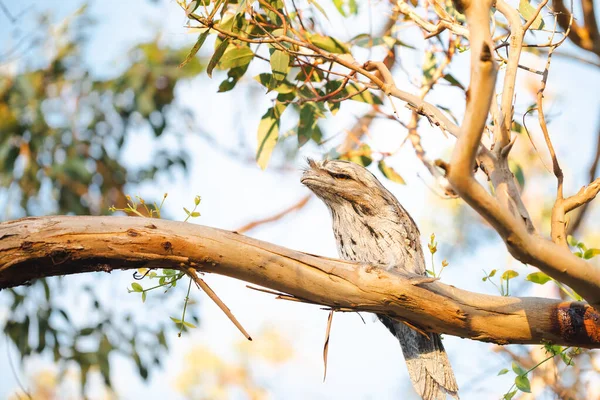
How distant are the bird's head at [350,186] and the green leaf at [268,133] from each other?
0.76 ft

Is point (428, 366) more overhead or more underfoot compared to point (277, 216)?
more underfoot

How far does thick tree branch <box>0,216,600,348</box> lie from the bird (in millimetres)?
817

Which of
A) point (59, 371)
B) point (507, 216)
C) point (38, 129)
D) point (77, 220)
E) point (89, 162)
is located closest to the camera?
point (507, 216)

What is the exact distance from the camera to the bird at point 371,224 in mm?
Answer: 3074

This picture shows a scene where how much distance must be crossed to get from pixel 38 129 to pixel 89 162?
1.87 ft

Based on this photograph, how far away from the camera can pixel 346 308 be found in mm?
2158

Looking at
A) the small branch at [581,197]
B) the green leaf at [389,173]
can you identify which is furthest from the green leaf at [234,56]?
the small branch at [581,197]

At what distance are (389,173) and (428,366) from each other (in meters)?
1.13

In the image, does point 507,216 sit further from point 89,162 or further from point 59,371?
point 89,162

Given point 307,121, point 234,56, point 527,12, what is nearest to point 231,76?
point 234,56

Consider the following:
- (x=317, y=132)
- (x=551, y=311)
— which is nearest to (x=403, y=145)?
(x=317, y=132)

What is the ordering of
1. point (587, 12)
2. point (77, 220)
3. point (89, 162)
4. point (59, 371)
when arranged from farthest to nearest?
point (89, 162), point (59, 371), point (587, 12), point (77, 220)

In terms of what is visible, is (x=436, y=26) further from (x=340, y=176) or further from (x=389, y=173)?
(x=389, y=173)

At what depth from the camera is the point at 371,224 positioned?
10.4 ft
